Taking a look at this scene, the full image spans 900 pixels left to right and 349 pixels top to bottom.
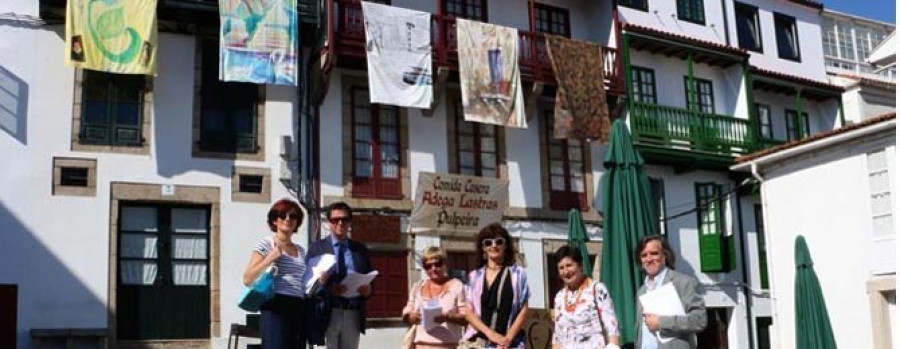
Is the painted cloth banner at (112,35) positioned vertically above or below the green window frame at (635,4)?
below

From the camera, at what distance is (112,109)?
1609 centimetres

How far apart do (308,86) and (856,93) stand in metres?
15.4

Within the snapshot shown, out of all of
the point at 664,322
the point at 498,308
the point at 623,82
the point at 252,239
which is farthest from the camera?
the point at 623,82

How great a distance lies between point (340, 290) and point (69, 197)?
951cm

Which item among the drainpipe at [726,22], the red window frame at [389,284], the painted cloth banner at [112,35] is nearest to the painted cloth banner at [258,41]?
the painted cloth banner at [112,35]

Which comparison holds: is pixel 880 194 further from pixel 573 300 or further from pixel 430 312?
pixel 430 312

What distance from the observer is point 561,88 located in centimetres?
1895

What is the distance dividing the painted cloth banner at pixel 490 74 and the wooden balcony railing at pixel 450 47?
0.78 ft

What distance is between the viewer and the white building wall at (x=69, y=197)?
49.6ft

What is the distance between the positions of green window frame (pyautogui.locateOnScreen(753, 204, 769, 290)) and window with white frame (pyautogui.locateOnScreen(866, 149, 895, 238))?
512cm

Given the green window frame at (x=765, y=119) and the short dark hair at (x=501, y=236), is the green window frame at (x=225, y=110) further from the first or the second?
the green window frame at (x=765, y=119)

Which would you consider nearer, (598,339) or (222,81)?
(598,339)

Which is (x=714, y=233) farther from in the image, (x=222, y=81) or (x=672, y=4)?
(x=222, y=81)

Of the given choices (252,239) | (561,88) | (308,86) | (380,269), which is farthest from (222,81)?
(561,88)
